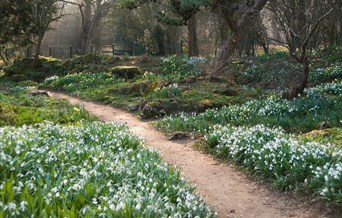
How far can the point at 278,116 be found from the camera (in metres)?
9.77

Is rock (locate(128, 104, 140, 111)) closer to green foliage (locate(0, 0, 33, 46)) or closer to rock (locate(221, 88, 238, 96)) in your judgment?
rock (locate(221, 88, 238, 96))

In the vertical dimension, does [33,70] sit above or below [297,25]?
below

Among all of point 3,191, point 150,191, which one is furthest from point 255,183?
point 3,191

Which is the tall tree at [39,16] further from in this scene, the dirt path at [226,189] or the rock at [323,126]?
the rock at [323,126]

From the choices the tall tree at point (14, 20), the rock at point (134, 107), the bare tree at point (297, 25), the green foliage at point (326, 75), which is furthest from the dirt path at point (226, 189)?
the tall tree at point (14, 20)

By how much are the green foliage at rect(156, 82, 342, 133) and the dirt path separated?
3.49 ft

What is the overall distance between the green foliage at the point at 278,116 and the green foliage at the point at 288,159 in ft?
5.56

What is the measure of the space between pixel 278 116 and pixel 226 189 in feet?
13.6

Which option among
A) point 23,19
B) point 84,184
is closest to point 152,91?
point 84,184

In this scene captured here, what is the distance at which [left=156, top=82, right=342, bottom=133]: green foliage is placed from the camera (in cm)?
902

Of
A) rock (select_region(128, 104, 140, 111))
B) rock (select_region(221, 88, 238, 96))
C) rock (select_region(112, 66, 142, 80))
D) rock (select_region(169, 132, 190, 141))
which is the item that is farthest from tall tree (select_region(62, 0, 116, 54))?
rock (select_region(169, 132, 190, 141))

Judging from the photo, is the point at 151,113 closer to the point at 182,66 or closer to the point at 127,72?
the point at 127,72

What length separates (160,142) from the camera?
899cm

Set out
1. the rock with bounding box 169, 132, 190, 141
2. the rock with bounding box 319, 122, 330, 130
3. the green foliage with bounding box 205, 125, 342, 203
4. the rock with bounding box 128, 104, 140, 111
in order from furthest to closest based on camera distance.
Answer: the rock with bounding box 128, 104, 140, 111
the rock with bounding box 169, 132, 190, 141
the rock with bounding box 319, 122, 330, 130
the green foliage with bounding box 205, 125, 342, 203
